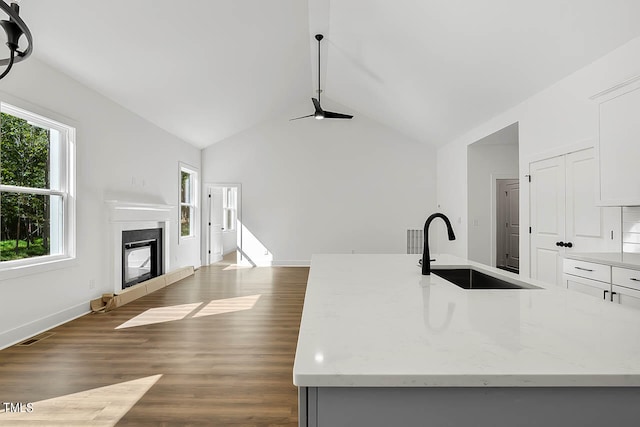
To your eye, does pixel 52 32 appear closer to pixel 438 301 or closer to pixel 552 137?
pixel 438 301

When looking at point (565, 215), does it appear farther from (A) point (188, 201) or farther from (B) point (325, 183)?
(A) point (188, 201)

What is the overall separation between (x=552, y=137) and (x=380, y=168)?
13.6 ft

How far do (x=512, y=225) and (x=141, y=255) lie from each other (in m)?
6.67

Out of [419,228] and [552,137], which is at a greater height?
[552,137]

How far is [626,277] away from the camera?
2.33 metres

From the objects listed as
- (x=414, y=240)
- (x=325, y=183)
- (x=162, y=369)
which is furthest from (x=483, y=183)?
(x=162, y=369)

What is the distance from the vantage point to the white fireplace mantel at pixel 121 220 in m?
4.39

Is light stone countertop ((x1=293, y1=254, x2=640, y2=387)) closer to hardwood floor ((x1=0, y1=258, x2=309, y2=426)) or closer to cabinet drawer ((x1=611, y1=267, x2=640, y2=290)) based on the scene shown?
hardwood floor ((x1=0, y1=258, x2=309, y2=426))

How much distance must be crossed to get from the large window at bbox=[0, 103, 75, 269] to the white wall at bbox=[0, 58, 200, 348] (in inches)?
4.8

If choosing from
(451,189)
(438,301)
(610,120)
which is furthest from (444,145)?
(438,301)

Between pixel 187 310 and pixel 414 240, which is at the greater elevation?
pixel 414 240

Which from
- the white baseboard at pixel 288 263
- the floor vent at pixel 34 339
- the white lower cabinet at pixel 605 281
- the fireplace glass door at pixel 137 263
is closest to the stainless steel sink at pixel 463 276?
the white lower cabinet at pixel 605 281

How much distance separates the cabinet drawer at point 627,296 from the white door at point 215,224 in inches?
272

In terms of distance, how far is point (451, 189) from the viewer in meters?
6.88
